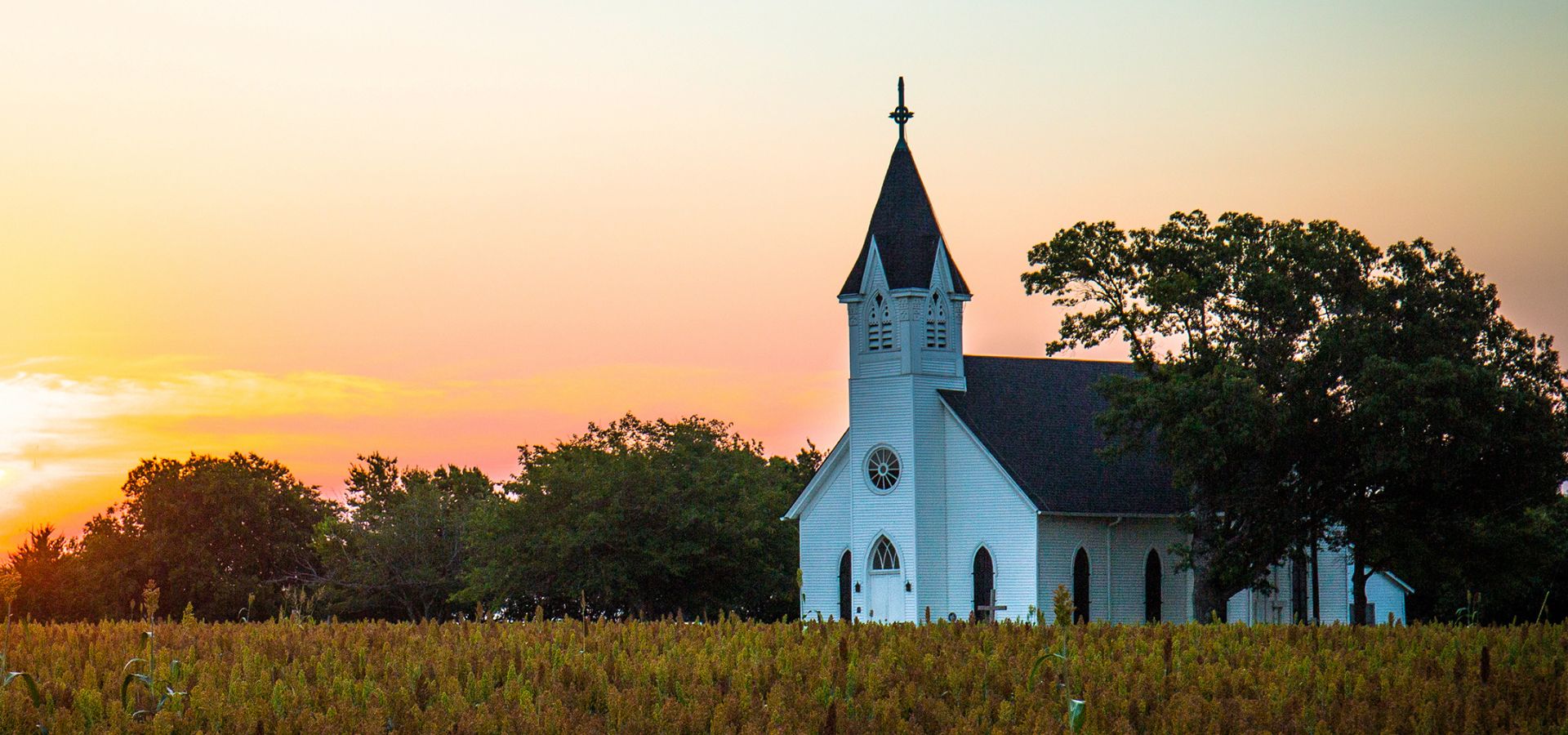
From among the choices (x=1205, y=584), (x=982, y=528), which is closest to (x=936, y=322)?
(x=982, y=528)

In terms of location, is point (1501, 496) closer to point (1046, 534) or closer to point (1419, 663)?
point (1046, 534)

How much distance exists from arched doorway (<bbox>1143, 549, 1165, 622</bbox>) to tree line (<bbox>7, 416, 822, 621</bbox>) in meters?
15.0

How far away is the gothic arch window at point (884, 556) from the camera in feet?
196

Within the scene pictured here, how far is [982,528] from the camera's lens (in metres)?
58.5

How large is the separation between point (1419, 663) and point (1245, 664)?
4.75ft

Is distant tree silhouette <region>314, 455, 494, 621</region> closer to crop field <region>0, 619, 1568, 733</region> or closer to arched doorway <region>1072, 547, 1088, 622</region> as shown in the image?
arched doorway <region>1072, 547, 1088, 622</region>

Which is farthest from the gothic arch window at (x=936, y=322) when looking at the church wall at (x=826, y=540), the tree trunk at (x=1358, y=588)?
the tree trunk at (x=1358, y=588)

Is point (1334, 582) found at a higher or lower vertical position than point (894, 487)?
lower

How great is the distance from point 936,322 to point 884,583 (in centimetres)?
954

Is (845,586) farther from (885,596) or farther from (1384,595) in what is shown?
(1384,595)

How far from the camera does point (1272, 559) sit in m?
52.4

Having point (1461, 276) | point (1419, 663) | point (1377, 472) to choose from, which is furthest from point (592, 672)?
point (1461, 276)

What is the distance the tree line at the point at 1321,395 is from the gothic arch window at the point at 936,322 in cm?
710

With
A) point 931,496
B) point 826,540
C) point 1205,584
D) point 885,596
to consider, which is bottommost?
point 885,596
